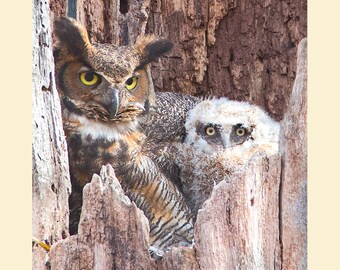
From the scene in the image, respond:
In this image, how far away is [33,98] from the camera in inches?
111

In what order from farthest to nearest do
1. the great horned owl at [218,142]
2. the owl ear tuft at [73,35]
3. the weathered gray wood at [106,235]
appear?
the great horned owl at [218,142]
the owl ear tuft at [73,35]
the weathered gray wood at [106,235]

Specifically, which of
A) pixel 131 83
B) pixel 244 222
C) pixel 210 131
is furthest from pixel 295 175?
pixel 131 83

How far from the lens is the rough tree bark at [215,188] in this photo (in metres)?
2.78

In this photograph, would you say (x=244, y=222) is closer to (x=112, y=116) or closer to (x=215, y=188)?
(x=215, y=188)

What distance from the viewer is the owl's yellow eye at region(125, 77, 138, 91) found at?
289cm

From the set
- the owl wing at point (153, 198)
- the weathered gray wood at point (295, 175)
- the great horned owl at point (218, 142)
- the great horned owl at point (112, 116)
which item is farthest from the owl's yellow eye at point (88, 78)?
the weathered gray wood at point (295, 175)

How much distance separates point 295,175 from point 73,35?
853 mm

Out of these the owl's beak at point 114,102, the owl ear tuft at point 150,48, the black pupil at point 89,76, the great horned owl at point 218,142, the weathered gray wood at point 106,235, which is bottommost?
the weathered gray wood at point 106,235

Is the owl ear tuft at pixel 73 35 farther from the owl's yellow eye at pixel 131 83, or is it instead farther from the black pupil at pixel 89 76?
the owl's yellow eye at pixel 131 83

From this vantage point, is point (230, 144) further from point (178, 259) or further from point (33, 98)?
point (33, 98)

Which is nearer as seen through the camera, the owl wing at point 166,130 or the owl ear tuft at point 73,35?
the owl ear tuft at point 73,35

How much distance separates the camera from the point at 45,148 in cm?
283

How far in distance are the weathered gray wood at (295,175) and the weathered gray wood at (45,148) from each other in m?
0.71

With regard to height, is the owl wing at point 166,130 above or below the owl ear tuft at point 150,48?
below
